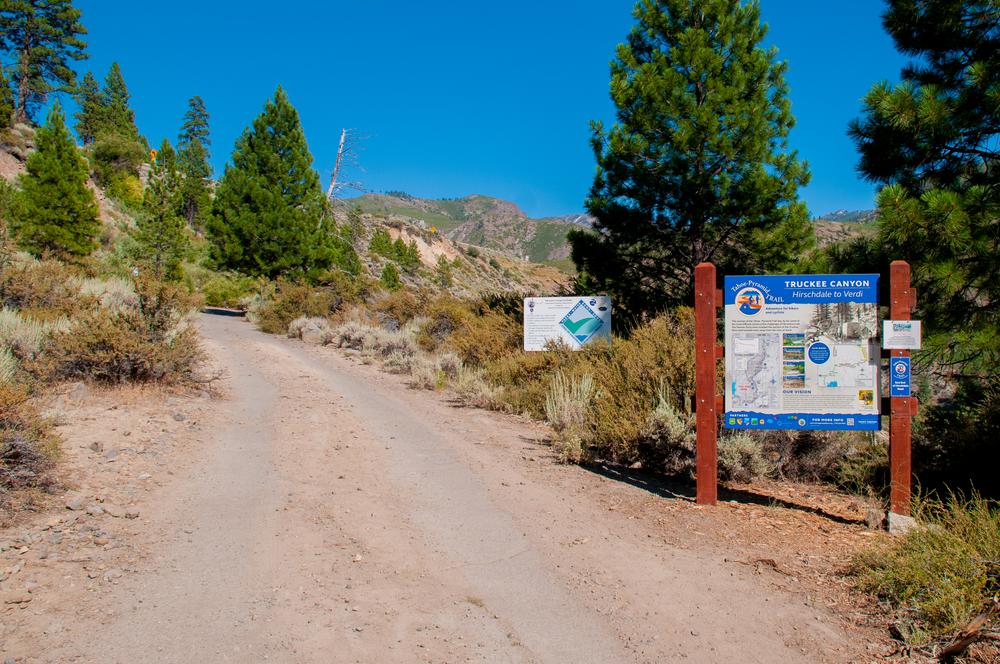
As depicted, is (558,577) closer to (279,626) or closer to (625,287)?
(279,626)

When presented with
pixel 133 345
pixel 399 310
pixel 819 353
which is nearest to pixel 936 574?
pixel 819 353

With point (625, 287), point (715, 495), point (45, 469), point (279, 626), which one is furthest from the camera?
point (625, 287)

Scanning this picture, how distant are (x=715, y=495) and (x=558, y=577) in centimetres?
239

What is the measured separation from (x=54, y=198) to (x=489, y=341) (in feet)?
78.1

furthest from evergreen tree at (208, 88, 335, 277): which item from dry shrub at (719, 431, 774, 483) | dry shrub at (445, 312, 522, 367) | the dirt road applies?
dry shrub at (719, 431, 774, 483)

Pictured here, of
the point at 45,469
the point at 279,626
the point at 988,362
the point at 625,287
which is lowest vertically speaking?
the point at 279,626

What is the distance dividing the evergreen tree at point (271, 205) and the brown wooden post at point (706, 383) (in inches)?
1014

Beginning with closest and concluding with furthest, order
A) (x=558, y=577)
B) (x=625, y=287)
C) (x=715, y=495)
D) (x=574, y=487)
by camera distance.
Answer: (x=558, y=577) → (x=715, y=495) → (x=574, y=487) → (x=625, y=287)

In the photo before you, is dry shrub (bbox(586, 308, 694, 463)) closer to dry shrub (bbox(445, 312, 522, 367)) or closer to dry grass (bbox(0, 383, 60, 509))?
dry shrub (bbox(445, 312, 522, 367))

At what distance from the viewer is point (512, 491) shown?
20.9 ft

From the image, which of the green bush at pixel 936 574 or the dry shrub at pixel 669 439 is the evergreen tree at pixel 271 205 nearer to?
the dry shrub at pixel 669 439

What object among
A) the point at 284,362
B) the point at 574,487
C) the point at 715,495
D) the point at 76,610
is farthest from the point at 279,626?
the point at 284,362

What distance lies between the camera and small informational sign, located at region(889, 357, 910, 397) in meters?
5.66

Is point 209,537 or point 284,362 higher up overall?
point 284,362
